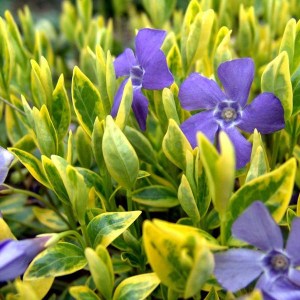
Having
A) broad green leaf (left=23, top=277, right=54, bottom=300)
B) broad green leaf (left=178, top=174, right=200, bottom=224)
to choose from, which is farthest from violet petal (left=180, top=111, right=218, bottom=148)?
broad green leaf (left=23, top=277, right=54, bottom=300)

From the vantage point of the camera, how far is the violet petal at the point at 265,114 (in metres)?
0.93

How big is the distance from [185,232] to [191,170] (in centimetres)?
19

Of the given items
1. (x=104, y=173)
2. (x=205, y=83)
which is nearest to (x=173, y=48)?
(x=205, y=83)

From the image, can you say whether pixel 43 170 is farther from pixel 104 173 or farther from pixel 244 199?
pixel 244 199

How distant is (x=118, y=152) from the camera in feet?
2.92

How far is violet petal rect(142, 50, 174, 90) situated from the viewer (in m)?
0.99

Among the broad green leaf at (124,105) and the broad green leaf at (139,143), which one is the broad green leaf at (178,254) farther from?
the broad green leaf at (139,143)

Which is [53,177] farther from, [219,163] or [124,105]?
[219,163]

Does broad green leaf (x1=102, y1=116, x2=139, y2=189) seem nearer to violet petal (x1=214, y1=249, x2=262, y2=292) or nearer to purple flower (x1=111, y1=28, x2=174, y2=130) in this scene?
purple flower (x1=111, y1=28, x2=174, y2=130)

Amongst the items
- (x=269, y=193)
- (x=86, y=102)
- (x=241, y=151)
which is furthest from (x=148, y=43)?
(x=269, y=193)

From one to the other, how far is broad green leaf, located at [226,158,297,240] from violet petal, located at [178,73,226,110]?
0.25 meters

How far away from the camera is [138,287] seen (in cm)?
87

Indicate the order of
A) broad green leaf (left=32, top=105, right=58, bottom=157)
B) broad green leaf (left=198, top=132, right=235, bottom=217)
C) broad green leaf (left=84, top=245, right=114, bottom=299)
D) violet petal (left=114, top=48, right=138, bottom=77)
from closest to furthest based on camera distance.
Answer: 1. broad green leaf (left=198, top=132, right=235, bottom=217)
2. broad green leaf (left=84, top=245, right=114, bottom=299)
3. broad green leaf (left=32, top=105, right=58, bottom=157)
4. violet petal (left=114, top=48, right=138, bottom=77)

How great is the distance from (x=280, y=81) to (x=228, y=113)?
4.3 inches
